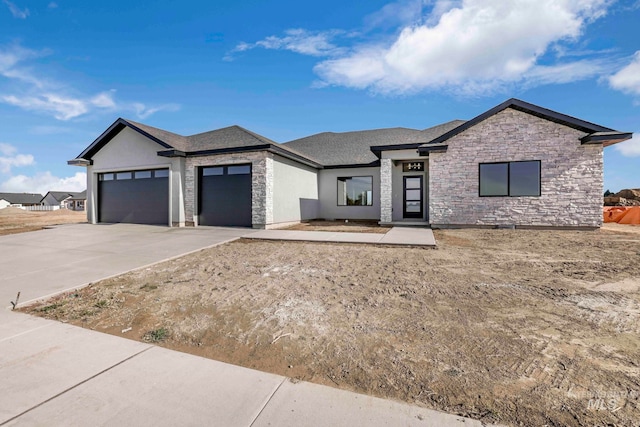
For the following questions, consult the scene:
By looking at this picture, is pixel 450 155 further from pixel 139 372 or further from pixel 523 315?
pixel 139 372

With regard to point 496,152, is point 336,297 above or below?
below

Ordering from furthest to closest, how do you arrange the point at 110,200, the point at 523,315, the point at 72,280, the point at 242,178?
1. the point at 110,200
2. the point at 242,178
3. the point at 72,280
4. the point at 523,315

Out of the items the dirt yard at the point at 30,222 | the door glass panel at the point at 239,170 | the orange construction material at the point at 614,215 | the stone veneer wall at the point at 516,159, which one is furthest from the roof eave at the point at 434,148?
the dirt yard at the point at 30,222

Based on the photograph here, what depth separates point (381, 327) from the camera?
3.33 m

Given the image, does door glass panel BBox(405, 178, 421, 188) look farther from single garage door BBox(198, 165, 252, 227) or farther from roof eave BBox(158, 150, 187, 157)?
roof eave BBox(158, 150, 187, 157)

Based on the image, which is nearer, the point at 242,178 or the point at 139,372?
the point at 139,372

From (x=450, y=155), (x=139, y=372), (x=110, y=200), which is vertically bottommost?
(x=139, y=372)

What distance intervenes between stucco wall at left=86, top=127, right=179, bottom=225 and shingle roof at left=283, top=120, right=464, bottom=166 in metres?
8.68

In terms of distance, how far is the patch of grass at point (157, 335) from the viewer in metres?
3.18

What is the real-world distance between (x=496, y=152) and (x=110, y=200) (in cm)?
2005

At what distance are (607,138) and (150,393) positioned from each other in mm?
14905

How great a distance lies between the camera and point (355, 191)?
17.5 m

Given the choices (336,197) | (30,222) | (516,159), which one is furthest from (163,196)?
(516,159)

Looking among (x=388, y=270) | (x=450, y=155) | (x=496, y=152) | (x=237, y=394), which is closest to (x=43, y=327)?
(x=237, y=394)
